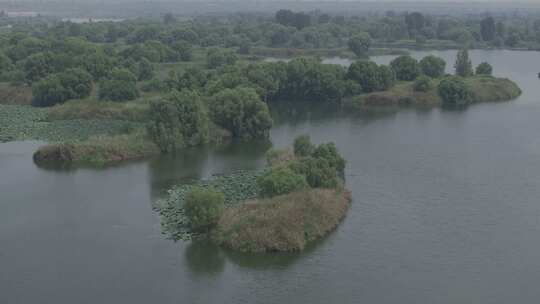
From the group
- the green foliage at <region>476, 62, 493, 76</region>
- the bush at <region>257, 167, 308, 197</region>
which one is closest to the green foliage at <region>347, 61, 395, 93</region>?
the green foliage at <region>476, 62, 493, 76</region>

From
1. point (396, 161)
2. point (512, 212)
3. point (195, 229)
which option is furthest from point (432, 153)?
point (195, 229)

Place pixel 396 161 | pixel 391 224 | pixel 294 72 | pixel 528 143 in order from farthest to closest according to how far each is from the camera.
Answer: pixel 294 72, pixel 528 143, pixel 396 161, pixel 391 224

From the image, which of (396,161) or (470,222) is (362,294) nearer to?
(470,222)

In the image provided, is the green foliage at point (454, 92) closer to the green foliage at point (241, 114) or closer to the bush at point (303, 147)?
the green foliage at point (241, 114)

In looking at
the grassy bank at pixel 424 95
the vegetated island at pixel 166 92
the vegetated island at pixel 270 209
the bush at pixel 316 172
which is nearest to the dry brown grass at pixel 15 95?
the vegetated island at pixel 166 92

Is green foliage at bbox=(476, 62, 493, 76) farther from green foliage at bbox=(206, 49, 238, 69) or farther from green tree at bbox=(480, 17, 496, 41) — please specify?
green tree at bbox=(480, 17, 496, 41)

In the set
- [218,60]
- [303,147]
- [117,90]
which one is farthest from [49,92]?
[303,147]
